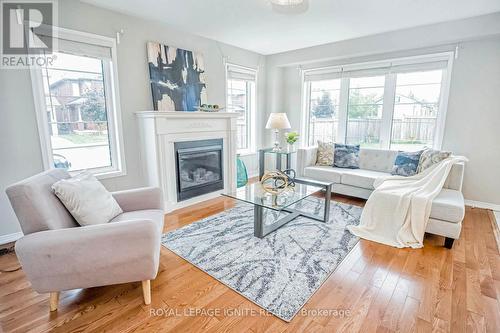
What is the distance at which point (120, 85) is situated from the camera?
10.1 feet

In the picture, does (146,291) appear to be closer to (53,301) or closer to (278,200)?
(53,301)

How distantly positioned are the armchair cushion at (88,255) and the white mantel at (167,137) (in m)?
1.68

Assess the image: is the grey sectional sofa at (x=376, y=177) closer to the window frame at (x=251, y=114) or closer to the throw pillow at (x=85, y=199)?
the window frame at (x=251, y=114)

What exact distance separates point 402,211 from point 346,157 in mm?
1576

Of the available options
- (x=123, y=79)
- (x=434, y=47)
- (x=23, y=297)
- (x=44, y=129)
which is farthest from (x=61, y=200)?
(x=434, y=47)

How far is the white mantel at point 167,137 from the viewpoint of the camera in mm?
3104

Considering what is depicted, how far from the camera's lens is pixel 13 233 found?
8.43ft

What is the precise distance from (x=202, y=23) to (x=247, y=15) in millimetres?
663

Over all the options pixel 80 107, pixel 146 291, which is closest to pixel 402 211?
pixel 146 291

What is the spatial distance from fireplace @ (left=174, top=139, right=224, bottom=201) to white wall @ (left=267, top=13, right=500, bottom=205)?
2.82 meters

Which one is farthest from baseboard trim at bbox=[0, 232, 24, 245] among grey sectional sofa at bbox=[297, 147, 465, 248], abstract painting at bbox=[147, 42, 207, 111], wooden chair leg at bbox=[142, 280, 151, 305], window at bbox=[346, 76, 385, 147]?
window at bbox=[346, 76, 385, 147]

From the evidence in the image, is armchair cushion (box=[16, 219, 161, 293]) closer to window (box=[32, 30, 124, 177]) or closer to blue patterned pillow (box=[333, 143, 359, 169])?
window (box=[32, 30, 124, 177])

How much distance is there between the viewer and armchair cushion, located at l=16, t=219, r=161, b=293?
4.77ft

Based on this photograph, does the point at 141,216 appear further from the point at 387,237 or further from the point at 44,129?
the point at 387,237
